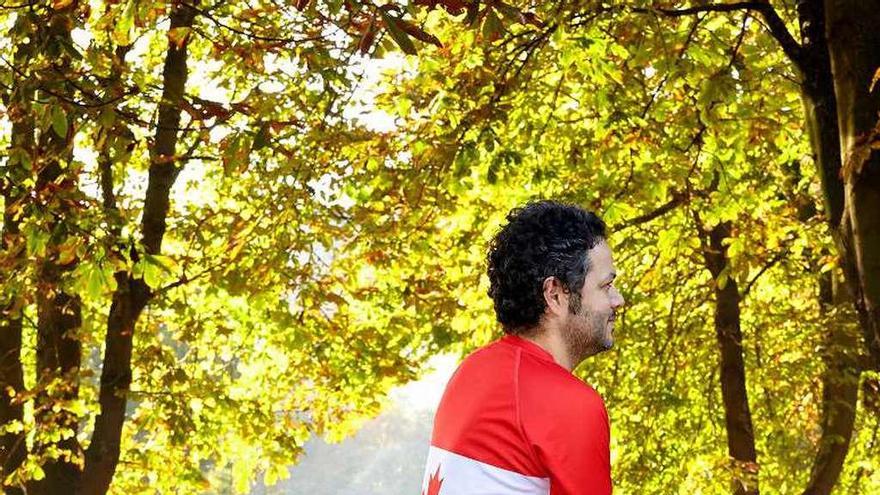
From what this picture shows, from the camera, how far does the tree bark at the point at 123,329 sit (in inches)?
429

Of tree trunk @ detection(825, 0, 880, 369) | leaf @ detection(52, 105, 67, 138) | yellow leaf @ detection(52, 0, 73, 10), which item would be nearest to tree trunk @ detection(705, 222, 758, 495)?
tree trunk @ detection(825, 0, 880, 369)

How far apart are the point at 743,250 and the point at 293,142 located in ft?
16.3

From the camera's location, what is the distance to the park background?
563 cm

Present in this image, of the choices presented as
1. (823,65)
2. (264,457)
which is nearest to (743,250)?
(823,65)

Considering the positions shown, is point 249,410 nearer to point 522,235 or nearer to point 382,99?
point 382,99

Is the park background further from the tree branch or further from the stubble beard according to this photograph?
the stubble beard

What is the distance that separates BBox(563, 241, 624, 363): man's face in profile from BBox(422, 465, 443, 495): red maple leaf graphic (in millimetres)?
407

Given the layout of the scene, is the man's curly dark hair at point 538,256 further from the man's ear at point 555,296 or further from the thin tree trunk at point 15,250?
the thin tree trunk at point 15,250

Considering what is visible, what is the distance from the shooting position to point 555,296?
2.72m

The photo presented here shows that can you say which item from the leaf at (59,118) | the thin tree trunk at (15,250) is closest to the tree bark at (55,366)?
the thin tree trunk at (15,250)

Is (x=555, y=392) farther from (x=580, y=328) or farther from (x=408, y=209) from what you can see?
(x=408, y=209)

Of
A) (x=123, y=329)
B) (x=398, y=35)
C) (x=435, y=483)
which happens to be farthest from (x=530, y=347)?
(x=123, y=329)

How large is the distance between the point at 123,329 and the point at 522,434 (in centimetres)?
912

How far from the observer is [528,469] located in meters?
2.48
